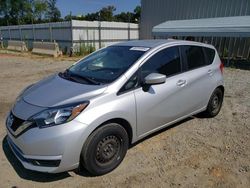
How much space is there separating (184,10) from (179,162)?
1966 cm

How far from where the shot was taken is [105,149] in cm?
339

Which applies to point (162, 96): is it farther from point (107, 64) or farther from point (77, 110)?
point (77, 110)

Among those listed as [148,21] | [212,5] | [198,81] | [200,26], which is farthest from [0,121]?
[148,21]

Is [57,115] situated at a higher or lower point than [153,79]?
lower

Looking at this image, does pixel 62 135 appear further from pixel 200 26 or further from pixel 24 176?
pixel 200 26

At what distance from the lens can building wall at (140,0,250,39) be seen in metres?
18.1

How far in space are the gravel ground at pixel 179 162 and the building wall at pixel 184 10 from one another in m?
15.0

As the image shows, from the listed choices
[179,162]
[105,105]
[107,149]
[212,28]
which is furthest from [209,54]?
[212,28]

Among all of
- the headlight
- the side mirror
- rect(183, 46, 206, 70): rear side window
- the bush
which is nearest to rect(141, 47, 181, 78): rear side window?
Result: the side mirror

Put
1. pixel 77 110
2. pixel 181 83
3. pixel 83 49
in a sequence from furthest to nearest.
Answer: pixel 83 49 < pixel 181 83 < pixel 77 110

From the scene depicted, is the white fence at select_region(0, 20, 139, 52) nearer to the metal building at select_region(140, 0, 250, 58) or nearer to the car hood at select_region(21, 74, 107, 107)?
the metal building at select_region(140, 0, 250, 58)

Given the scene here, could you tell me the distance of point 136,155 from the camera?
392cm

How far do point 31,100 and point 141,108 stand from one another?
1.48 meters

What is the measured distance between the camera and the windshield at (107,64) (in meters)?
3.72
